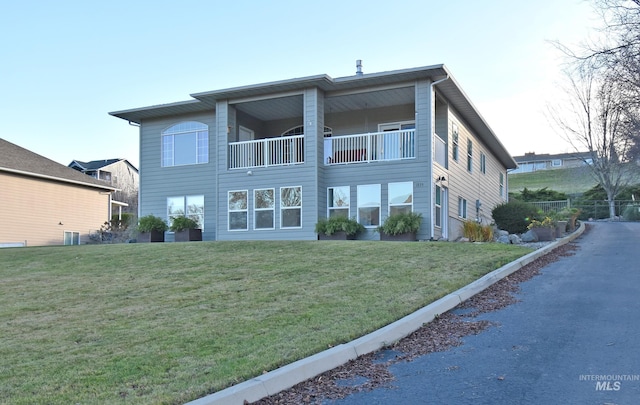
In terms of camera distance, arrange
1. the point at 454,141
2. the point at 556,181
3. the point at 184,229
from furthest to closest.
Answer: the point at 556,181
the point at 454,141
the point at 184,229

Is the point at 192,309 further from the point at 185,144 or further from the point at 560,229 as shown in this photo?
the point at 560,229

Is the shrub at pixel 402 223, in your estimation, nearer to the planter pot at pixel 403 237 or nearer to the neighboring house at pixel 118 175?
the planter pot at pixel 403 237

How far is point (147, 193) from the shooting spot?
2241 centimetres

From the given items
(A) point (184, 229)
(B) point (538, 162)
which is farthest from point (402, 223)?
(B) point (538, 162)

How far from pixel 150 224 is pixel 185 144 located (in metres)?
3.50

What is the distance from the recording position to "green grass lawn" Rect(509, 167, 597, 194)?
2148 inches

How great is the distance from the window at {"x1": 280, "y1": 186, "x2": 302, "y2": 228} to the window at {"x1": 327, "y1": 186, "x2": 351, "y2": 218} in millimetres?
993

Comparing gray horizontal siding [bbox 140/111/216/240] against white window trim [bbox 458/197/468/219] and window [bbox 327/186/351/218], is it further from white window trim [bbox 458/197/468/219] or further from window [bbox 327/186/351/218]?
white window trim [bbox 458/197/468/219]

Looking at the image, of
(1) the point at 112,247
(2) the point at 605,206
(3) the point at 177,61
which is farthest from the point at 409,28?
(2) the point at 605,206

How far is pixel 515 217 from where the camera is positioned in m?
23.9

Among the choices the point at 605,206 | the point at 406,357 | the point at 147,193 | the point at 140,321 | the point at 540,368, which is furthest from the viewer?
the point at 605,206

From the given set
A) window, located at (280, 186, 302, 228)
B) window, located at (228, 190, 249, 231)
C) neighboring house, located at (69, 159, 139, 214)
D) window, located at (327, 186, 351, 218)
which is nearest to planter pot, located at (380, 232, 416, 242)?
window, located at (327, 186, 351, 218)

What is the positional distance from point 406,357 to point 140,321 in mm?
3413

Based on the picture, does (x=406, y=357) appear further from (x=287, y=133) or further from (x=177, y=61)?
(x=287, y=133)
